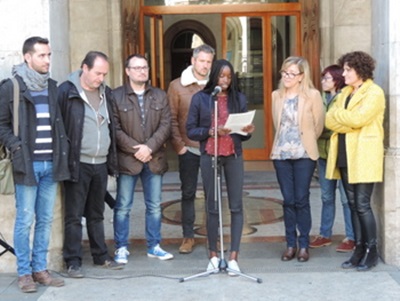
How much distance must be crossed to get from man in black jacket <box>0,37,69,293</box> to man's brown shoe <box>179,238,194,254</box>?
1.46 m

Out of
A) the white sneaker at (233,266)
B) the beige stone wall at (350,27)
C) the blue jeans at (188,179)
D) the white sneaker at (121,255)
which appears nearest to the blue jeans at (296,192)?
the white sneaker at (233,266)

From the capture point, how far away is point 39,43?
5.66m

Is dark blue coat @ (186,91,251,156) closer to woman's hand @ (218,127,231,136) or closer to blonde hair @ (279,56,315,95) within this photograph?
woman's hand @ (218,127,231,136)

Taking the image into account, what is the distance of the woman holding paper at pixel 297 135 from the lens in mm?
6441

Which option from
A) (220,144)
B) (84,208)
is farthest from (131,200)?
(220,144)

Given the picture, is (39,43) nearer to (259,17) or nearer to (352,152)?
(352,152)

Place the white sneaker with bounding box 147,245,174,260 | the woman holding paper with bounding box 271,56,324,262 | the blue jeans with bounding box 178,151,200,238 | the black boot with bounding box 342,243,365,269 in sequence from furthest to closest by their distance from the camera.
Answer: the blue jeans with bounding box 178,151,200,238
the white sneaker with bounding box 147,245,174,260
the woman holding paper with bounding box 271,56,324,262
the black boot with bounding box 342,243,365,269

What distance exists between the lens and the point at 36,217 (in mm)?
5938

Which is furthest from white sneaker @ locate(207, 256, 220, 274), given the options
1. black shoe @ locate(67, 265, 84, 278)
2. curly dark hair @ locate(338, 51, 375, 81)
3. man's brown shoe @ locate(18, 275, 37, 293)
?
curly dark hair @ locate(338, 51, 375, 81)

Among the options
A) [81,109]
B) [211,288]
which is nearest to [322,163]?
[211,288]

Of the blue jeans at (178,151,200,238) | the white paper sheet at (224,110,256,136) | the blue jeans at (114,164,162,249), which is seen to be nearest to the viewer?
the white paper sheet at (224,110,256,136)

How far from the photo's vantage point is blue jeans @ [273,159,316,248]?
6.51 m

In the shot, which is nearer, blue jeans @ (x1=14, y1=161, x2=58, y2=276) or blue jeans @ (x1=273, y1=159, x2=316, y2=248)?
blue jeans @ (x1=14, y1=161, x2=58, y2=276)

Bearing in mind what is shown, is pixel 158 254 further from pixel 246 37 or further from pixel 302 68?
pixel 246 37
